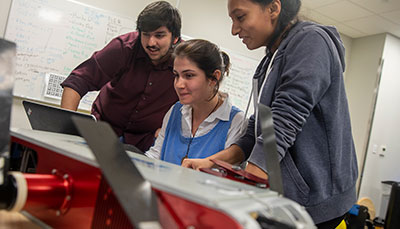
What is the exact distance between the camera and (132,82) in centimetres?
166

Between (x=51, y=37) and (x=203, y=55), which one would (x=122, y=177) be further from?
(x=51, y=37)

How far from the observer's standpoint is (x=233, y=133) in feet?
4.34

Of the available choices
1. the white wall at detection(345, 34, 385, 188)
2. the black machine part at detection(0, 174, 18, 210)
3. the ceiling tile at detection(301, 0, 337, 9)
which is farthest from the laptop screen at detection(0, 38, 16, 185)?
the white wall at detection(345, 34, 385, 188)

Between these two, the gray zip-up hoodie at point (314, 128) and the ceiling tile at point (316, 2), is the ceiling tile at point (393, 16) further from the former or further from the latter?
the gray zip-up hoodie at point (314, 128)

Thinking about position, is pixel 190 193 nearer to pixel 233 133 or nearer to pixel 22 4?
pixel 233 133

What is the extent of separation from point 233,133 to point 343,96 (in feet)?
1.90

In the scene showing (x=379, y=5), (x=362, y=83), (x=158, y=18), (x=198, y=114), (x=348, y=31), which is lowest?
(x=198, y=114)

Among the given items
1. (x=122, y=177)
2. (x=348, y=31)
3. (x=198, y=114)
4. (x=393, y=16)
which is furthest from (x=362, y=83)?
(x=122, y=177)

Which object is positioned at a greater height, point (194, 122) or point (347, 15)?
point (347, 15)

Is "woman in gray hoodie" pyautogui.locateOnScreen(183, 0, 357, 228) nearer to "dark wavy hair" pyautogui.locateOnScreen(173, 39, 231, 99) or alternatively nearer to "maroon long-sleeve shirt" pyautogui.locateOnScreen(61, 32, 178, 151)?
"dark wavy hair" pyautogui.locateOnScreen(173, 39, 231, 99)

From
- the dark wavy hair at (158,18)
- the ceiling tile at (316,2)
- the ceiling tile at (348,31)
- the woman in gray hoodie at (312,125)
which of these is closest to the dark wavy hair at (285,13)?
the woman in gray hoodie at (312,125)

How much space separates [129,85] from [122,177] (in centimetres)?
133

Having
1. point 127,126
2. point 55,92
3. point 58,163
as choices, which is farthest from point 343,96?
point 55,92

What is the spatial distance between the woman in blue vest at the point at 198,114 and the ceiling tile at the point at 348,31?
3.22m
